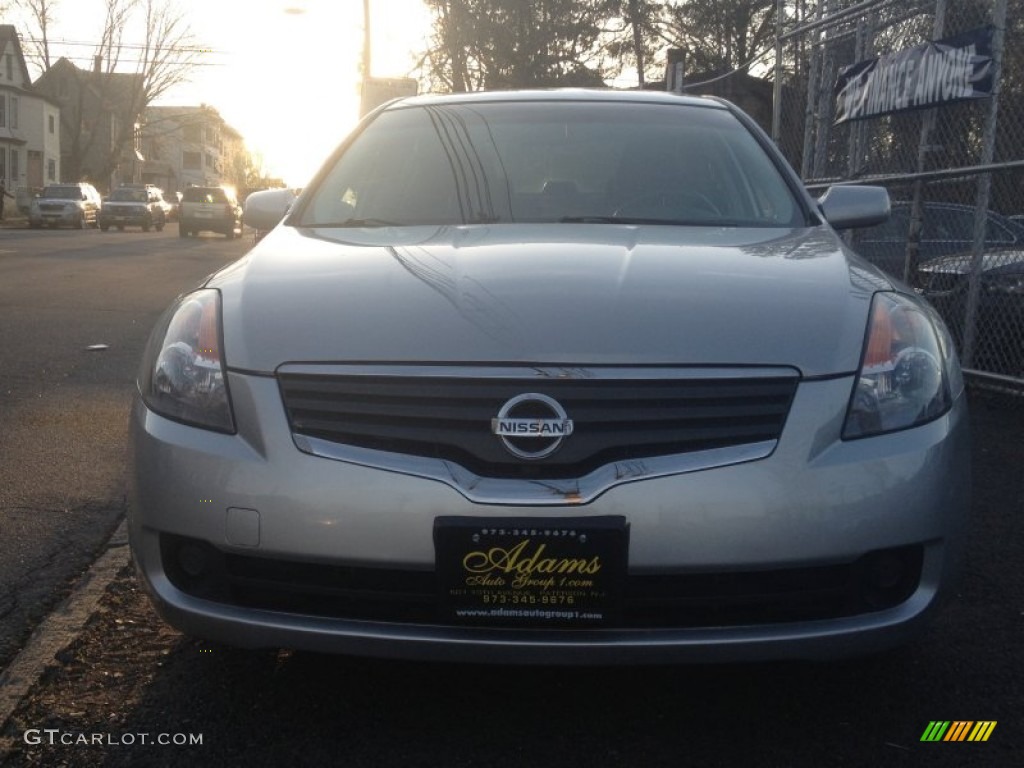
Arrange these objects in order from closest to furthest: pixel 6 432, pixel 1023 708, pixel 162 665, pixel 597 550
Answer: pixel 597 550
pixel 1023 708
pixel 162 665
pixel 6 432

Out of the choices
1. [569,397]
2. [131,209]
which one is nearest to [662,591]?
[569,397]

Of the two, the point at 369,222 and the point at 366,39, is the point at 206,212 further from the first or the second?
the point at 369,222

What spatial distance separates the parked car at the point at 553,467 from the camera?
2.47 m

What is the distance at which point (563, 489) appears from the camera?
8.11 feet

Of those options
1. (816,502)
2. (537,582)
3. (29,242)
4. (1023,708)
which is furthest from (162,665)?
(29,242)

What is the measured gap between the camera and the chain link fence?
7.38 meters

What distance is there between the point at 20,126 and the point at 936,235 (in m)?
64.5

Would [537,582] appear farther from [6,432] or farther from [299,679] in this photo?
[6,432]

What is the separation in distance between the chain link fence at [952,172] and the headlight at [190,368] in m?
5.25

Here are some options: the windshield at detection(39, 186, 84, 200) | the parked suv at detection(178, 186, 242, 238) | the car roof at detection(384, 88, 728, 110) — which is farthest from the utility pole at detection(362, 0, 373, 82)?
the car roof at detection(384, 88, 728, 110)

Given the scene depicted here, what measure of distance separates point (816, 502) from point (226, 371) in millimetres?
1261

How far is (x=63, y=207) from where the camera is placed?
4256cm

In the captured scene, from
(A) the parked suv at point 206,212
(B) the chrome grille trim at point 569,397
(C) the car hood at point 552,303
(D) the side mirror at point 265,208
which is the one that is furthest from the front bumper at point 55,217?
(B) the chrome grille trim at point 569,397

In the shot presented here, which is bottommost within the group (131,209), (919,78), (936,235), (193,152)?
(131,209)
